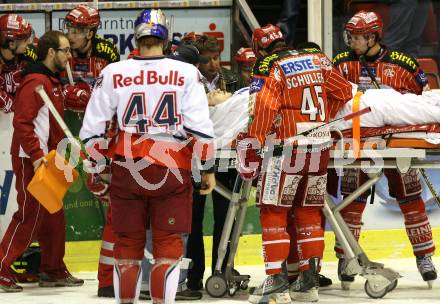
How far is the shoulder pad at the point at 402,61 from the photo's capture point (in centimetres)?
775

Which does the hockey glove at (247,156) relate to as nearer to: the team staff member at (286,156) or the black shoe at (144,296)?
the team staff member at (286,156)

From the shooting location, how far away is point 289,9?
9609mm

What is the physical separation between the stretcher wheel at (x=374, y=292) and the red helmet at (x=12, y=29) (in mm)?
2692

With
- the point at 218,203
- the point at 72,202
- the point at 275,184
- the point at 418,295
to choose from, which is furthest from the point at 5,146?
the point at 418,295

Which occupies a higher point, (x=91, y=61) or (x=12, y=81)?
(x=91, y=61)

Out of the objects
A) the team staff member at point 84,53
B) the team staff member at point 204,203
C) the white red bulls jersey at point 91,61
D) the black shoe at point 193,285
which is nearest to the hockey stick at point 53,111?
the team staff member at point 84,53

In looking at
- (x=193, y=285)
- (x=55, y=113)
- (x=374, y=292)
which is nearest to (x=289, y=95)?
(x=374, y=292)

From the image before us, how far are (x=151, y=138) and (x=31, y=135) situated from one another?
68.4 inches

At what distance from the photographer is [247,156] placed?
6730 mm

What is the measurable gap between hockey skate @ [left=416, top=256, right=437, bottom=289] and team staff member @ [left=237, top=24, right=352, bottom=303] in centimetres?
92

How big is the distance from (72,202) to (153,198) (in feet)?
8.33

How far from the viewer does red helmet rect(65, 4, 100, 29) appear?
7902 millimetres

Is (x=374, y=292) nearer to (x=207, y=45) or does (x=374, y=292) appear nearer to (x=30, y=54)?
(x=207, y=45)

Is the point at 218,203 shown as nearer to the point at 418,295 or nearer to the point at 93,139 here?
the point at 418,295
